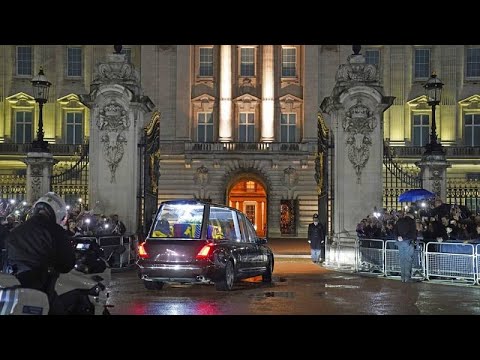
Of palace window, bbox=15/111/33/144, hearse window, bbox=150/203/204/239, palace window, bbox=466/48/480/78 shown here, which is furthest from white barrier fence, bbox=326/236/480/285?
palace window, bbox=15/111/33/144

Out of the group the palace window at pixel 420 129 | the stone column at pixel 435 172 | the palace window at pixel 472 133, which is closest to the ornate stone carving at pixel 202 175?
the palace window at pixel 420 129

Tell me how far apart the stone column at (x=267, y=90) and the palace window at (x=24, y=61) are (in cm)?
1639

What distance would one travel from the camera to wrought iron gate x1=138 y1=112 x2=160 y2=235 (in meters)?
22.0

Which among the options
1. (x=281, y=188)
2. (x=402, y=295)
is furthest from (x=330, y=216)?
(x=281, y=188)

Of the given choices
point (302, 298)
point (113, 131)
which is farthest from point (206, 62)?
point (302, 298)

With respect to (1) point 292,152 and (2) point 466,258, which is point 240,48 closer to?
(1) point 292,152

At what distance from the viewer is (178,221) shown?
644 inches

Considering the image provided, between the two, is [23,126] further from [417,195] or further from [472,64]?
[417,195]

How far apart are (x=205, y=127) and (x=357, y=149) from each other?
3421 cm

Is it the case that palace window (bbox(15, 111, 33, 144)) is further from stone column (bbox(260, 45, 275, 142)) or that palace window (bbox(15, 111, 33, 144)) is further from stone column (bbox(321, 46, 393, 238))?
stone column (bbox(321, 46, 393, 238))

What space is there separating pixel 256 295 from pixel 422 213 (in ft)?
24.7

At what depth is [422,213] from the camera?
70.1ft

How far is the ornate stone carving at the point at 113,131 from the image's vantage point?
69.7 ft
